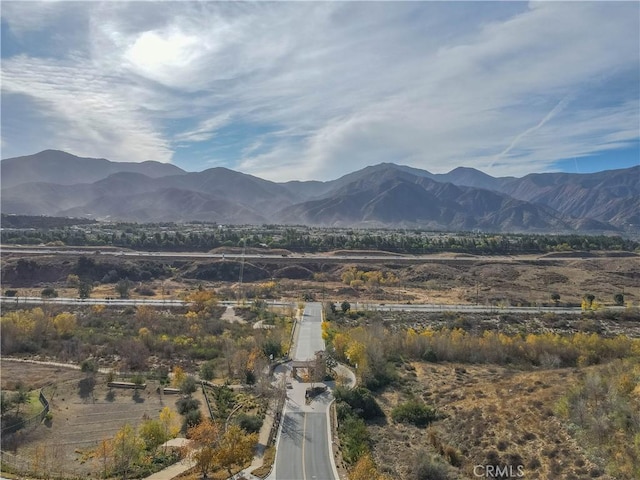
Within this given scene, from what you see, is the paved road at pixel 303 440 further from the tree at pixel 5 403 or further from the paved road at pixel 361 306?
the paved road at pixel 361 306

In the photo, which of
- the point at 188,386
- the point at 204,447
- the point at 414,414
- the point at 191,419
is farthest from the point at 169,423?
the point at 414,414

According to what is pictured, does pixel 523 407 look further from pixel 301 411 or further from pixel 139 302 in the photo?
pixel 139 302

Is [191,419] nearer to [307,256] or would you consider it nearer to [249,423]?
[249,423]

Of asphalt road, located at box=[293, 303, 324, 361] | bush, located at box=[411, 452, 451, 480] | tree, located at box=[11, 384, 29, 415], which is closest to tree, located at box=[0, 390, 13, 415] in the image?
tree, located at box=[11, 384, 29, 415]

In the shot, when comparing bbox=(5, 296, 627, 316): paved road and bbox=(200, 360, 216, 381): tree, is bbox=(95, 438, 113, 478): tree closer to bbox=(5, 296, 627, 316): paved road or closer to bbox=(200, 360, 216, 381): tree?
bbox=(200, 360, 216, 381): tree

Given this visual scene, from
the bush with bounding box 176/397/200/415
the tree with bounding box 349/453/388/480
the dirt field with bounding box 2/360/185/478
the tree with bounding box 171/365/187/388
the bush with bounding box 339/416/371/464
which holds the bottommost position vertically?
the dirt field with bounding box 2/360/185/478

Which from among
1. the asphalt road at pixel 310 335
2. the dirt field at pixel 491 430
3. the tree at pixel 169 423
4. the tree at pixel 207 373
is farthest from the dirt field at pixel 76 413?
the dirt field at pixel 491 430
